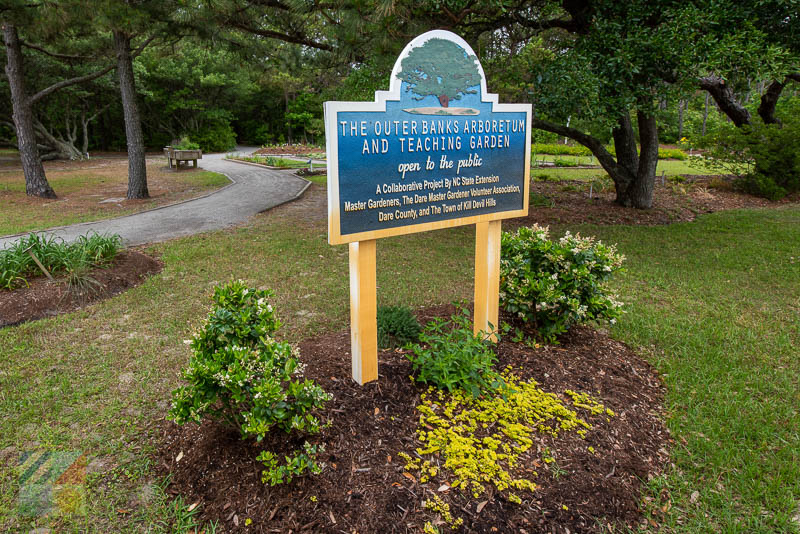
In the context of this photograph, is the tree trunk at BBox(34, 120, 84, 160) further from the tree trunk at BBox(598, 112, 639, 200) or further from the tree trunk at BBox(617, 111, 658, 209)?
the tree trunk at BBox(617, 111, 658, 209)

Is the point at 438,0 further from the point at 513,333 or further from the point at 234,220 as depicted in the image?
the point at 234,220

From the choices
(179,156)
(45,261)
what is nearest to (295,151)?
(179,156)

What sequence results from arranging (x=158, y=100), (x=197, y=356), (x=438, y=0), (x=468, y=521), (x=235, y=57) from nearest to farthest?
(x=468, y=521) < (x=197, y=356) < (x=438, y=0) < (x=235, y=57) < (x=158, y=100)

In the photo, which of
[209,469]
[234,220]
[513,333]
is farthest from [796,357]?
[234,220]

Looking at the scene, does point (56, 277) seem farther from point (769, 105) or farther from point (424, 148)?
point (769, 105)

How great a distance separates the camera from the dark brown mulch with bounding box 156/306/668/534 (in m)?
2.49

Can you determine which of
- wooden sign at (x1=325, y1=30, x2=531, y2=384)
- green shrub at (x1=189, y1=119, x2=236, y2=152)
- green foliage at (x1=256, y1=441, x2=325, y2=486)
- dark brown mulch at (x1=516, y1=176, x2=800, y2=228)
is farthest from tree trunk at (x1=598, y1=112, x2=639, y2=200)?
green shrub at (x1=189, y1=119, x2=236, y2=152)

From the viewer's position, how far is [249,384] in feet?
8.64

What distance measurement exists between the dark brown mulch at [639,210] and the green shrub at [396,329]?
5609 millimetres

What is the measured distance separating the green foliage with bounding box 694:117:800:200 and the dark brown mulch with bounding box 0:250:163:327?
13759mm

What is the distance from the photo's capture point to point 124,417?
11.3 feet

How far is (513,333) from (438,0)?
4.05 metres

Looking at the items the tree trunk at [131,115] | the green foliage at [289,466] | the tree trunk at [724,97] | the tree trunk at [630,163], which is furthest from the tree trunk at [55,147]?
the green foliage at [289,466]

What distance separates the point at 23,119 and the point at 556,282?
1374 cm
